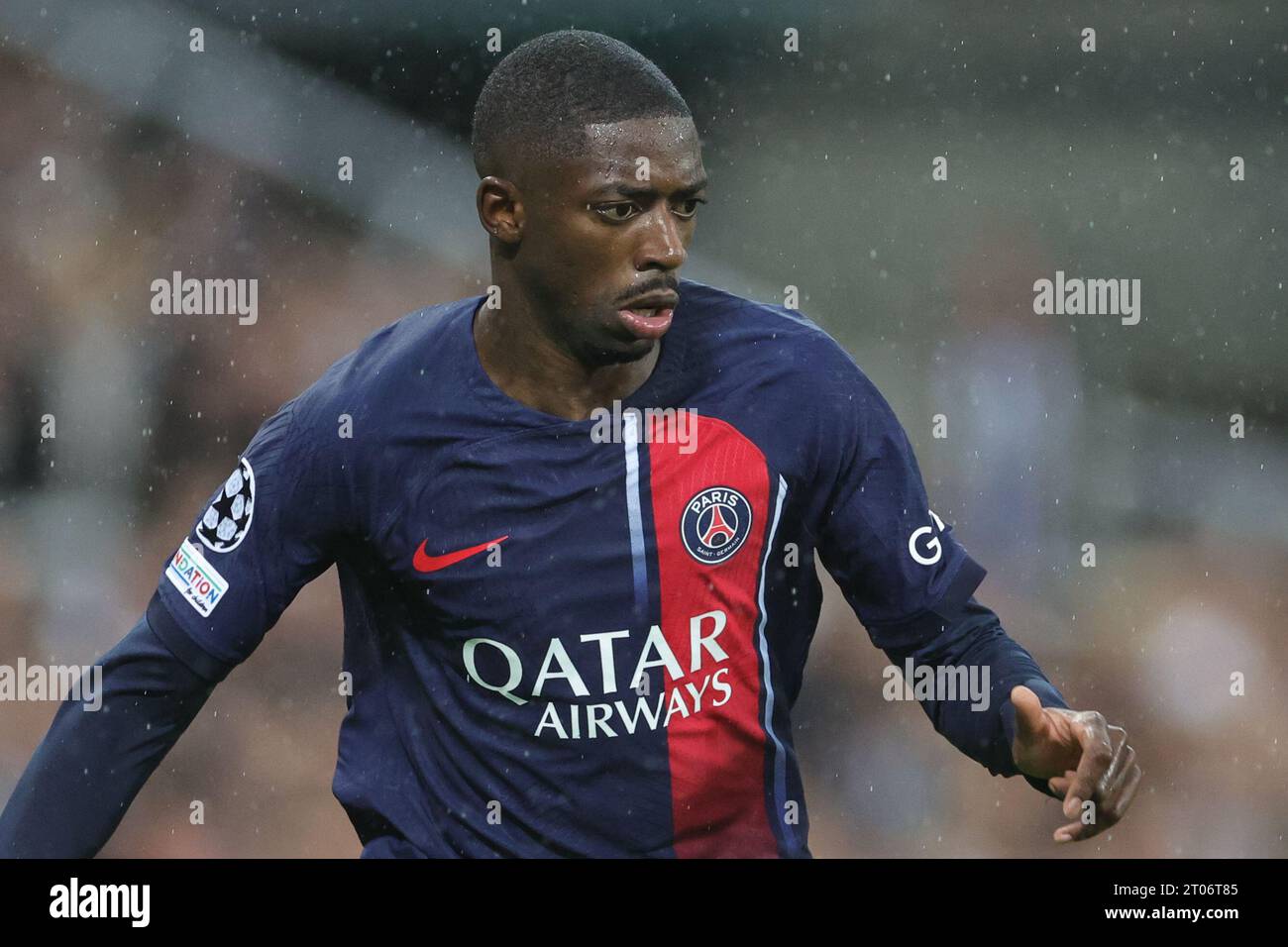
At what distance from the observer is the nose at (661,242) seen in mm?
3037

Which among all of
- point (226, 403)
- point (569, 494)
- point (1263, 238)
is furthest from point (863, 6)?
point (569, 494)

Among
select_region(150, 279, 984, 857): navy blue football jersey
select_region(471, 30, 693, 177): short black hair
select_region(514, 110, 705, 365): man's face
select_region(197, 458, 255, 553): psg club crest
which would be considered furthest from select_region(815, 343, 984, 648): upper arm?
select_region(197, 458, 255, 553): psg club crest

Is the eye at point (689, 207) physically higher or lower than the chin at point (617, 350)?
higher

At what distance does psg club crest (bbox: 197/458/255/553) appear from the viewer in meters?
3.18

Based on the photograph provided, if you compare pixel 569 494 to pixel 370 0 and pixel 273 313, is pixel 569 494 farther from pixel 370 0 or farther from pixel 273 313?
pixel 370 0

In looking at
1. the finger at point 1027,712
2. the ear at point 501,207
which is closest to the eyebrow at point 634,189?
the ear at point 501,207

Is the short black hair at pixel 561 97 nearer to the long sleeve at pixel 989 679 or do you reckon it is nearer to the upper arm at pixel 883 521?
the upper arm at pixel 883 521

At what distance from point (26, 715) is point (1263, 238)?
536 cm

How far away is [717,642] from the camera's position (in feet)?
10.5

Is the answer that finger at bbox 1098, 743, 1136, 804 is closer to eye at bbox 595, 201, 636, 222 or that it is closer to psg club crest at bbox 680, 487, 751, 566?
psg club crest at bbox 680, 487, 751, 566

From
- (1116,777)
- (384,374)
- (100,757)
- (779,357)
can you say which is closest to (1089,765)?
(1116,777)

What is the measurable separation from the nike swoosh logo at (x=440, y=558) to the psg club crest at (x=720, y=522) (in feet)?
1.12

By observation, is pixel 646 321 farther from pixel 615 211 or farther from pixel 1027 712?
pixel 1027 712
